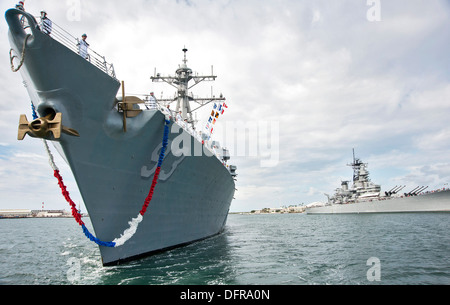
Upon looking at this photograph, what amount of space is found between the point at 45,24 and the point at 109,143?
3058 mm

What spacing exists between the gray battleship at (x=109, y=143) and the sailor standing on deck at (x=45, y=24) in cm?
2

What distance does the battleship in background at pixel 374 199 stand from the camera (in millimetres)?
38094

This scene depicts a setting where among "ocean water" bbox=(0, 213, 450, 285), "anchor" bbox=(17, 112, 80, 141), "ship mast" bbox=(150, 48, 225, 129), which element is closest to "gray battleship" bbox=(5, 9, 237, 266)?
"anchor" bbox=(17, 112, 80, 141)

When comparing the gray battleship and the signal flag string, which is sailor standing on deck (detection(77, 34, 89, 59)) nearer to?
the gray battleship

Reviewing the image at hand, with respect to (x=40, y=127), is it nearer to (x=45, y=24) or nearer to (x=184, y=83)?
(x=45, y=24)

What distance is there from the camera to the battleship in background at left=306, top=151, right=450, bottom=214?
38094mm

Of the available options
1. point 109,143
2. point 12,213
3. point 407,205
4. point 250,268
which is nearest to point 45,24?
point 109,143

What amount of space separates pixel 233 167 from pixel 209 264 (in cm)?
A: 1413

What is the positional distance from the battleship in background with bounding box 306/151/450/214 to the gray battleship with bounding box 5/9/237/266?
4148 cm
